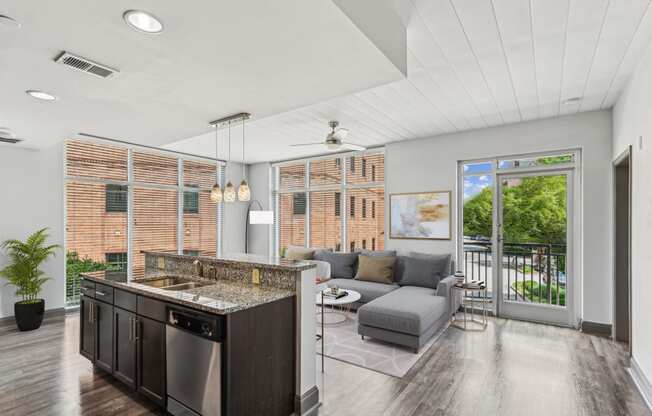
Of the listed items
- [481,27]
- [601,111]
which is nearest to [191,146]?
[481,27]

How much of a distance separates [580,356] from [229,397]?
3.59 metres

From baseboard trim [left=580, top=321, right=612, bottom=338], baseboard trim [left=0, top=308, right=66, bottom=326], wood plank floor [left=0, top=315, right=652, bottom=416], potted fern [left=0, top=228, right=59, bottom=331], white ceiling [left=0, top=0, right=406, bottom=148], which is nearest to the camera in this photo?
white ceiling [left=0, top=0, right=406, bottom=148]

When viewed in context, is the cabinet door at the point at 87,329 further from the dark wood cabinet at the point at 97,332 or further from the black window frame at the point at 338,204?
the black window frame at the point at 338,204

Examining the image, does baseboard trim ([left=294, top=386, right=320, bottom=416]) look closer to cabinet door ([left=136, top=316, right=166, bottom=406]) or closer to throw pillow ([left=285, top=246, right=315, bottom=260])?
cabinet door ([left=136, top=316, right=166, bottom=406])

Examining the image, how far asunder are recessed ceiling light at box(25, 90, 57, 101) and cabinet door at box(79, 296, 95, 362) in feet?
5.94

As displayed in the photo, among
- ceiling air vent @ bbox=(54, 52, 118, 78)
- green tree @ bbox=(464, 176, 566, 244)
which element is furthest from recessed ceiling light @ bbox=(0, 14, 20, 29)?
green tree @ bbox=(464, 176, 566, 244)

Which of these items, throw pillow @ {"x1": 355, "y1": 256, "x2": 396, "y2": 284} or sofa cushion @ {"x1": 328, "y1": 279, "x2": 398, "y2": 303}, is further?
throw pillow @ {"x1": 355, "y1": 256, "x2": 396, "y2": 284}

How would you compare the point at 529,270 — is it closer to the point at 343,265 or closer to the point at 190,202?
the point at 343,265

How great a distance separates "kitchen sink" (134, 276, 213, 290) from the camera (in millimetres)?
2916

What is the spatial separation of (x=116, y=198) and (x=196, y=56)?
4481 millimetres

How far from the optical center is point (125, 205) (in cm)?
567

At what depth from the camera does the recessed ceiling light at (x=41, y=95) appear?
2.61 metres

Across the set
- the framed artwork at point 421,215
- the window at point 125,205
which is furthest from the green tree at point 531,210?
the window at point 125,205

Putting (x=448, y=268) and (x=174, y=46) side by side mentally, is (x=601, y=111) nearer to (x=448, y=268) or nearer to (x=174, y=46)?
(x=448, y=268)
